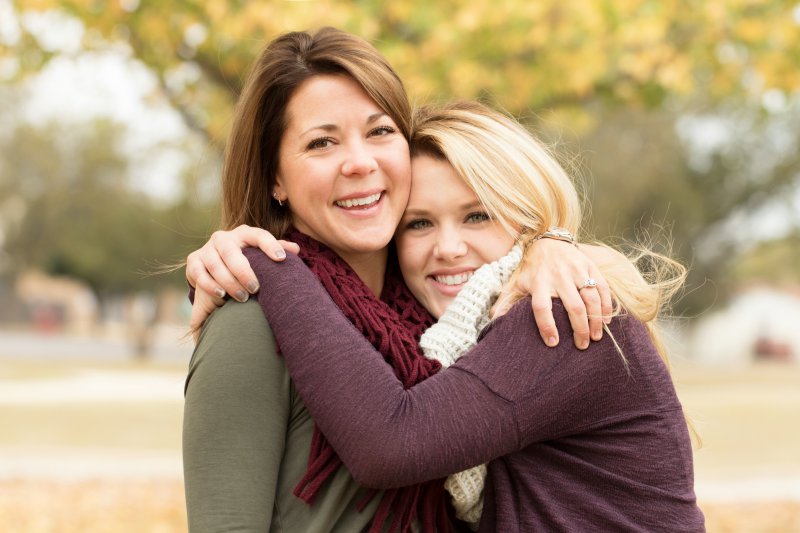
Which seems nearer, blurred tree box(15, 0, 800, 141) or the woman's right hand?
the woman's right hand

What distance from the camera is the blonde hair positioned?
274cm

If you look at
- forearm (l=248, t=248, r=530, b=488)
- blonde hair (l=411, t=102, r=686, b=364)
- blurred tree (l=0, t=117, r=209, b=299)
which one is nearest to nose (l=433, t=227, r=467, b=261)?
blonde hair (l=411, t=102, r=686, b=364)

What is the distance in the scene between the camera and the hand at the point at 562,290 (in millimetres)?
2303

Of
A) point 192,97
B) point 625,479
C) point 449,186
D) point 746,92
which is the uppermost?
point 192,97

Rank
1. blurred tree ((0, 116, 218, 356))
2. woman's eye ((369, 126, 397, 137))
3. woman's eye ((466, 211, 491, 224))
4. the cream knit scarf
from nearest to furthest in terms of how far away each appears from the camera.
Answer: the cream knit scarf < woman's eye ((369, 126, 397, 137)) < woman's eye ((466, 211, 491, 224)) < blurred tree ((0, 116, 218, 356))

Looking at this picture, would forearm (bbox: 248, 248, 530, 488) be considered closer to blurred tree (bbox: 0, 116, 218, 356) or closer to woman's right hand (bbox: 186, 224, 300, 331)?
woman's right hand (bbox: 186, 224, 300, 331)

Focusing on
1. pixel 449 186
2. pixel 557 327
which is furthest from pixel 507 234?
pixel 557 327

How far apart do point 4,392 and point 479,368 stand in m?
19.4

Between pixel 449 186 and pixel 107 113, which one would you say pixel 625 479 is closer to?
pixel 449 186

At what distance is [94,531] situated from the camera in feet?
27.4

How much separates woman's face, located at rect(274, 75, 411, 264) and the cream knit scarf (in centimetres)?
32

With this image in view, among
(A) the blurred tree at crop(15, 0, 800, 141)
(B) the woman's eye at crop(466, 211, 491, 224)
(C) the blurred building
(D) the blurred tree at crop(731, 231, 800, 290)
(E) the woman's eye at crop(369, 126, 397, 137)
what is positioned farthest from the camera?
(C) the blurred building

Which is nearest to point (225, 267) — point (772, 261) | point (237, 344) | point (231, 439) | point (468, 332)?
point (237, 344)

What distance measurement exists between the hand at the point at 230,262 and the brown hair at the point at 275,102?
1.00 ft
